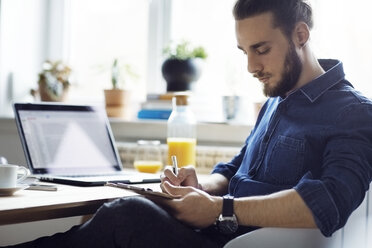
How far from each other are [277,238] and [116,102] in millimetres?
1572

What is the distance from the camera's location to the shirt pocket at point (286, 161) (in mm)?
1410

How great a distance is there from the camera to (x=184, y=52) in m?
2.57

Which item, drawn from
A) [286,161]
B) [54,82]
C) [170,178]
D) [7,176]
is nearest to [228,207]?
[286,161]

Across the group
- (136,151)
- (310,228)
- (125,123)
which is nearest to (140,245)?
(310,228)

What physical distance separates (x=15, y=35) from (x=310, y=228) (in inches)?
78.9

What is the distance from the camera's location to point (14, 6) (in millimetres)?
2787

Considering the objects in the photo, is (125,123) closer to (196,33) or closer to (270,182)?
(196,33)

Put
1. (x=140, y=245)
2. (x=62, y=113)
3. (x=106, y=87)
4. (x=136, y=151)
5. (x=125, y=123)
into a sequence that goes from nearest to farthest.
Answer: (x=140, y=245)
(x=62, y=113)
(x=136, y=151)
(x=125, y=123)
(x=106, y=87)

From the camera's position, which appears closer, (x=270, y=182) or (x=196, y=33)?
(x=270, y=182)

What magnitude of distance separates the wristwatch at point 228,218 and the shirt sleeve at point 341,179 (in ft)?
0.49

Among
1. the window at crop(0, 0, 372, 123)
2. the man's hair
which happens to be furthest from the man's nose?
the window at crop(0, 0, 372, 123)

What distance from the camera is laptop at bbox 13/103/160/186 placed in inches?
72.5

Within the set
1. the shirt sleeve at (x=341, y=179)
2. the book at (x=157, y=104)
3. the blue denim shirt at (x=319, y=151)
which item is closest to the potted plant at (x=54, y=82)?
the book at (x=157, y=104)

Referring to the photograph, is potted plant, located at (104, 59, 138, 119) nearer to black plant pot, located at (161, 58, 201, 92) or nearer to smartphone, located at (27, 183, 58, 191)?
black plant pot, located at (161, 58, 201, 92)
